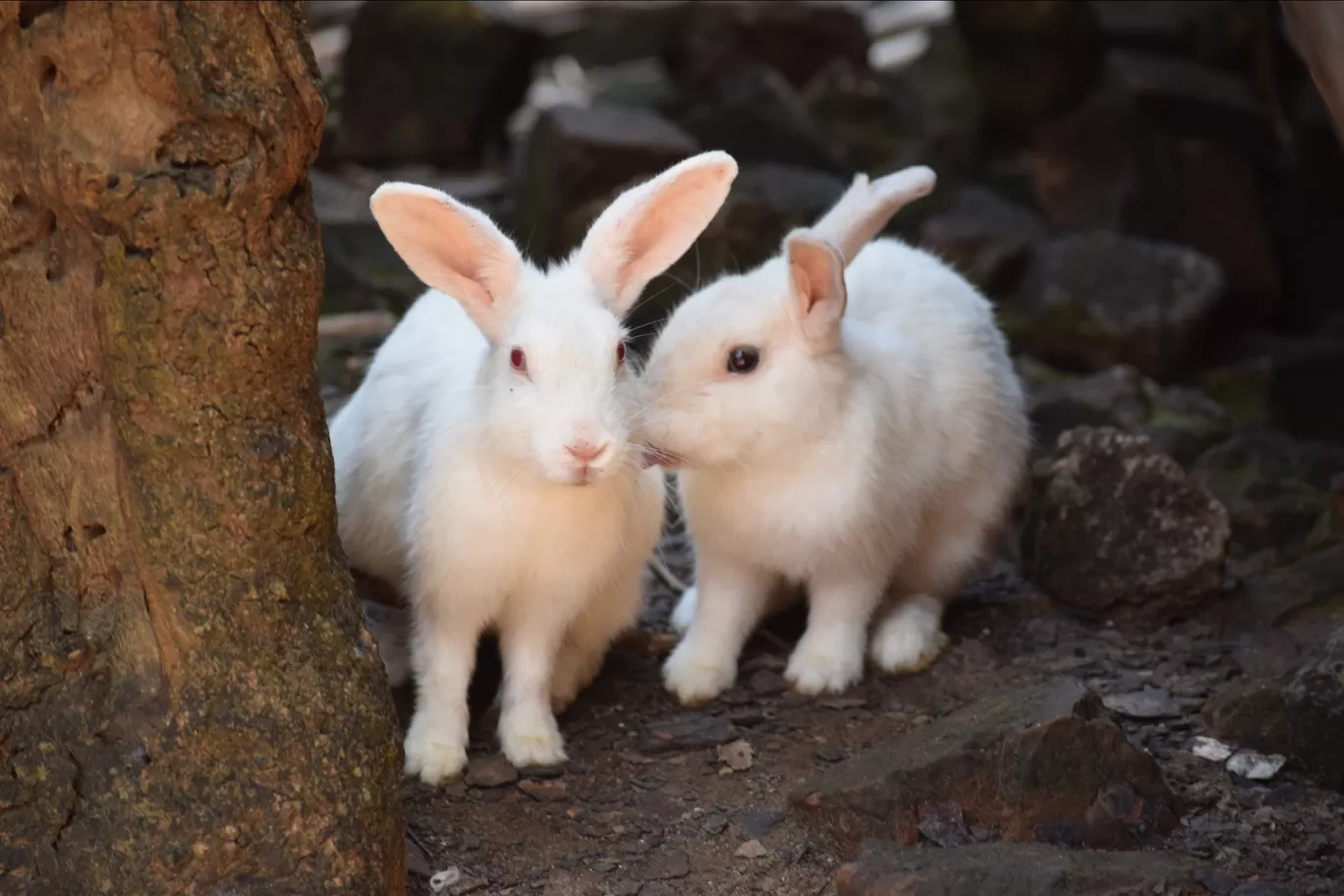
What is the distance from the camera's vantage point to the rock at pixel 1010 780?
3.79 metres

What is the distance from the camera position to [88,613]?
3.30m

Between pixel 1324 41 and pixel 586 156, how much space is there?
475 cm

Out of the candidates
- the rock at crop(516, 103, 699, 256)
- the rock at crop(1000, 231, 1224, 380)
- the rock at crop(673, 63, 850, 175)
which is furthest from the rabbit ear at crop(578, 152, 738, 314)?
the rock at crop(673, 63, 850, 175)

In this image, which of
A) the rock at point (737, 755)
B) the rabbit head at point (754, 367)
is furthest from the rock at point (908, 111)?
the rock at point (737, 755)

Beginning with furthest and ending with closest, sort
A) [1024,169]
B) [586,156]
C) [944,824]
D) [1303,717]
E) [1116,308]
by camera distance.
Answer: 1. [1024,169]
2. [586,156]
3. [1116,308]
4. [1303,717]
5. [944,824]

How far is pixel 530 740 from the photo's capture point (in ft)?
14.2

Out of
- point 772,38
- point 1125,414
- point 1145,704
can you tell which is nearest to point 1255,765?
point 1145,704

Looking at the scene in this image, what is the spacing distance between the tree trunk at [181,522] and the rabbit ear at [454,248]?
0.65m

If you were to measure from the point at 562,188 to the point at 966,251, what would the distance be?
203 cm

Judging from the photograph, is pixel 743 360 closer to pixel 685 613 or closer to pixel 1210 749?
pixel 685 613

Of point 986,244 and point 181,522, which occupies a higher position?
point 181,522

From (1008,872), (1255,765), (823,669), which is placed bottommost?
(823,669)

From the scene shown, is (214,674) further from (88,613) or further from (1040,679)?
(1040,679)

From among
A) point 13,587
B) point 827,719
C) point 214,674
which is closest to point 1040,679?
point 827,719
